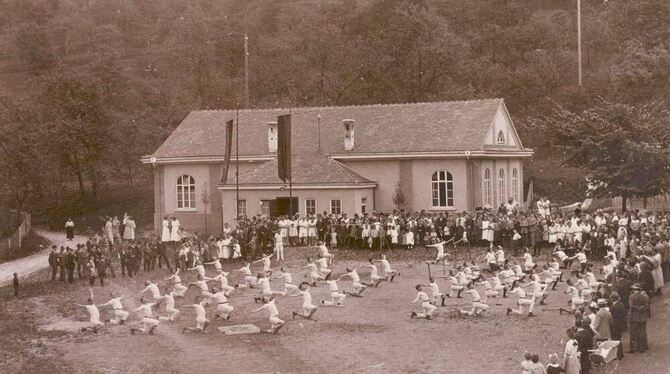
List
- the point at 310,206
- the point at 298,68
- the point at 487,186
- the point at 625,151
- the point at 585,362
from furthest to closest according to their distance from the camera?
1. the point at 298,68
2. the point at 487,186
3. the point at 310,206
4. the point at 625,151
5. the point at 585,362

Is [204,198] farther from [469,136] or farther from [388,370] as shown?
[388,370]

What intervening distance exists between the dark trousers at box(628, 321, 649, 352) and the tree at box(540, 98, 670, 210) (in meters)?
20.3

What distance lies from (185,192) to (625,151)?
23187 mm

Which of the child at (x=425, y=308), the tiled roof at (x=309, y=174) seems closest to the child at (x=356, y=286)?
the child at (x=425, y=308)

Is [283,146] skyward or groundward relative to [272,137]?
groundward

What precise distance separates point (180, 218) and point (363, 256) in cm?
1510

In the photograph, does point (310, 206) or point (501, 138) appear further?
point (501, 138)

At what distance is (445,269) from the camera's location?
31.5m

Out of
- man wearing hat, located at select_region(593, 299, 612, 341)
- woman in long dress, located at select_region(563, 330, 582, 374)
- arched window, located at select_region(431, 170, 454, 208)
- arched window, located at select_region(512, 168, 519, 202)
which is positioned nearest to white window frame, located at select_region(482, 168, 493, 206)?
arched window, located at select_region(431, 170, 454, 208)

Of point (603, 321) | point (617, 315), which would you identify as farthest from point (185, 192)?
point (603, 321)

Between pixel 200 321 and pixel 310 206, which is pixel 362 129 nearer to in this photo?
pixel 310 206

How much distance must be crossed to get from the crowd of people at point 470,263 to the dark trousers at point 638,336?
0.02 m

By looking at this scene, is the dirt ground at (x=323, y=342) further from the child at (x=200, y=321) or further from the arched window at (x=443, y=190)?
the arched window at (x=443, y=190)

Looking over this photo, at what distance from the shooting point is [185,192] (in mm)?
48156
